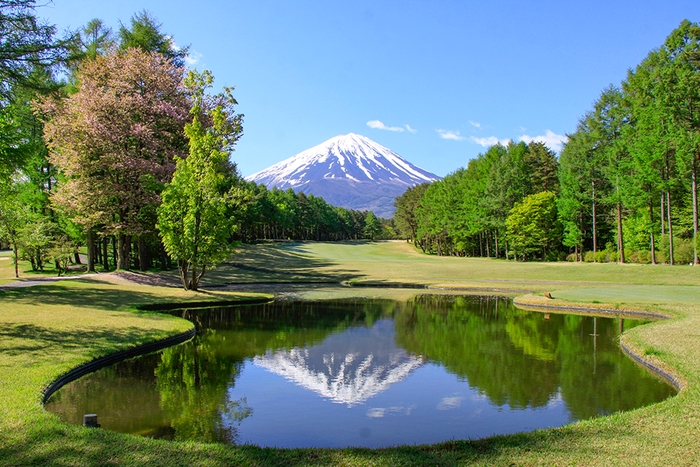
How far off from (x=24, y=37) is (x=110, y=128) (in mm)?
13765

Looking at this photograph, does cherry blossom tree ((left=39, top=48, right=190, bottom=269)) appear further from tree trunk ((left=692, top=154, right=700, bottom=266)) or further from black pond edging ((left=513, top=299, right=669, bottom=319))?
tree trunk ((left=692, top=154, right=700, bottom=266))

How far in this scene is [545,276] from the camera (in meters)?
39.4

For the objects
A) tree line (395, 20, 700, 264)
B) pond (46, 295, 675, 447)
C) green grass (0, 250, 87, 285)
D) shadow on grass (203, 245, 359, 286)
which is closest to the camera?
pond (46, 295, 675, 447)

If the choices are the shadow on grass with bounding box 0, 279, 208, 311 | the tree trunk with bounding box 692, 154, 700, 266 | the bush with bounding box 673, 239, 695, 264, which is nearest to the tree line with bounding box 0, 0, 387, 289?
the shadow on grass with bounding box 0, 279, 208, 311

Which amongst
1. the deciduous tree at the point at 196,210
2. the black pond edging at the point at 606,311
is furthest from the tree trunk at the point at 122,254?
the black pond edging at the point at 606,311

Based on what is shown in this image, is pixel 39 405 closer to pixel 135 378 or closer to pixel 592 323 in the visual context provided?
pixel 135 378

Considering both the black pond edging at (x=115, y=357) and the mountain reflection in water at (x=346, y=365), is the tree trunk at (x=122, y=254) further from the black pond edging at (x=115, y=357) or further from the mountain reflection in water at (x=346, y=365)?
the mountain reflection in water at (x=346, y=365)

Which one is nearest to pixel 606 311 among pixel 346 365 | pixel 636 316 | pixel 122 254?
pixel 636 316

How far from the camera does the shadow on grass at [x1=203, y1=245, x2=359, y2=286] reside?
133ft

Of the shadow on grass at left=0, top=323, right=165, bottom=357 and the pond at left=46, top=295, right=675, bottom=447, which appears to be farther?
the shadow on grass at left=0, top=323, right=165, bottom=357

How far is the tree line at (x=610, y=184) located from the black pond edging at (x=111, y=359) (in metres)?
38.0

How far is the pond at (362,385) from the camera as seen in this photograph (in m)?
8.57

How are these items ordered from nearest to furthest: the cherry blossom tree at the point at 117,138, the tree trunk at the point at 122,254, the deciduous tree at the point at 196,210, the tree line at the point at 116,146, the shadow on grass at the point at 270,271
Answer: the tree line at the point at 116,146 → the deciduous tree at the point at 196,210 → the cherry blossom tree at the point at 117,138 → the tree trunk at the point at 122,254 → the shadow on grass at the point at 270,271

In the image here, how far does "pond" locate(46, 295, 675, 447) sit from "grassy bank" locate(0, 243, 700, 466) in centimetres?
90
